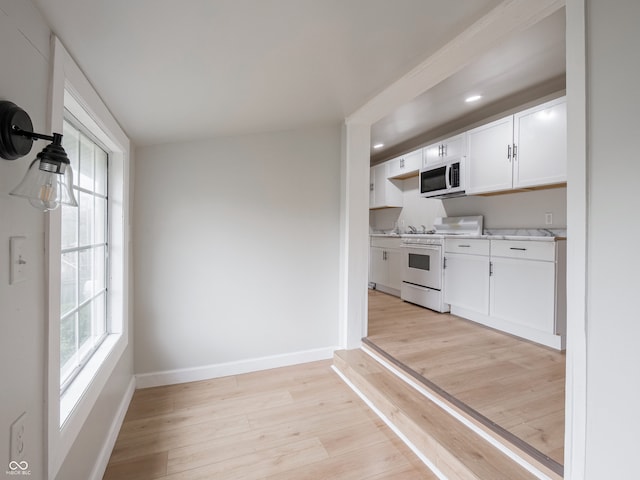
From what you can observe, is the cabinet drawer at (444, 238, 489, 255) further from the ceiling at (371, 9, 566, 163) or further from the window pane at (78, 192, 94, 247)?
the window pane at (78, 192, 94, 247)

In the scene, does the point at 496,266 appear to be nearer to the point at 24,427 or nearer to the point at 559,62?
the point at 559,62

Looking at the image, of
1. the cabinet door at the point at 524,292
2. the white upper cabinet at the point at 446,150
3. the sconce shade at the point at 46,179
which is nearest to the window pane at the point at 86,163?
the sconce shade at the point at 46,179

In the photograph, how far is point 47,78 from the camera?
94 centimetres

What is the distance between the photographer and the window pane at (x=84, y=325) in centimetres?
156

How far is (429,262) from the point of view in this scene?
3.95 metres

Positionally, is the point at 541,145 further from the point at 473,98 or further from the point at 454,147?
the point at 454,147

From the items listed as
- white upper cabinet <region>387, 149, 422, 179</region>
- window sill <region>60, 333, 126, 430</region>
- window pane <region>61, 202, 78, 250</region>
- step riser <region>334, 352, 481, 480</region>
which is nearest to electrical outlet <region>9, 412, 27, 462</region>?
window sill <region>60, 333, 126, 430</region>

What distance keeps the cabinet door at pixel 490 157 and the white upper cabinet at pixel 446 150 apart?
10 cm

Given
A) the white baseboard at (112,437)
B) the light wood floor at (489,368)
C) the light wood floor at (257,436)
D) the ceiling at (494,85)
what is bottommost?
the light wood floor at (257,436)

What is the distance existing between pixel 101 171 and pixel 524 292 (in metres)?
3.56

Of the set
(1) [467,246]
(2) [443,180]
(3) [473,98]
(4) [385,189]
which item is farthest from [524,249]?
(4) [385,189]

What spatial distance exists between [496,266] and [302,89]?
2.59 m

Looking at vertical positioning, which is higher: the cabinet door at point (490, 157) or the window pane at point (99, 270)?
the cabinet door at point (490, 157)

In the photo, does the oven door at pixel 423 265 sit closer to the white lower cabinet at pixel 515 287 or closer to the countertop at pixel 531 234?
the white lower cabinet at pixel 515 287
